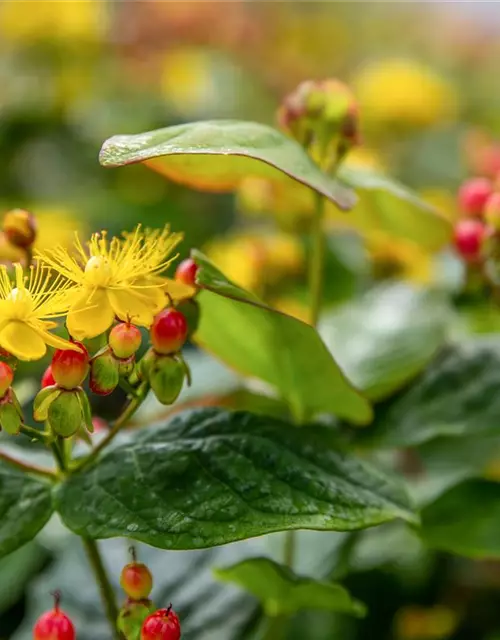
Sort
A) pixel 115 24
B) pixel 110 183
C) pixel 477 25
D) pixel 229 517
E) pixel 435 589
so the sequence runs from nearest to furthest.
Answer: pixel 229 517 → pixel 435 589 → pixel 110 183 → pixel 115 24 → pixel 477 25

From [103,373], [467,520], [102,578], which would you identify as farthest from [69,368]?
[467,520]

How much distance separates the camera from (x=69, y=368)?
1.12 ft

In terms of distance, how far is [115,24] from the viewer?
1.43m

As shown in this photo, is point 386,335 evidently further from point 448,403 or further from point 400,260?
point 400,260

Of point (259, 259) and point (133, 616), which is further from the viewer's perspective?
point (259, 259)

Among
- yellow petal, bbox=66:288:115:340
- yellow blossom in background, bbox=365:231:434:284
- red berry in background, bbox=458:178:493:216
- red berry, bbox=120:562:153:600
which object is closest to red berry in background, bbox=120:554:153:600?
red berry, bbox=120:562:153:600

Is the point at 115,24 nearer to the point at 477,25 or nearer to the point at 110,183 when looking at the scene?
the point at 110,183

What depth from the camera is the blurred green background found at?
0.57m

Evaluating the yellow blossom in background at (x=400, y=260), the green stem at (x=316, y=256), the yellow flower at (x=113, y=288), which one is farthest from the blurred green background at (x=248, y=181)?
the yellow flower at (x=113, y=288)

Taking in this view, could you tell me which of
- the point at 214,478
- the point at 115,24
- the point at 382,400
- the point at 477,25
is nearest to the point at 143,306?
the point at 214,478

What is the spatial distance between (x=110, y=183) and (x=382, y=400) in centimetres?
67

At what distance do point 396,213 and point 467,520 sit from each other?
7.6 inches

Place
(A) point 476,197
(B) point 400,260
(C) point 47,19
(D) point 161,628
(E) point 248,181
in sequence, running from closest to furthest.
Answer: (D) point 161,628 < (A) point 476,197 < (E) point 248,181 < (B) point 400,260 < (C) point 47,19

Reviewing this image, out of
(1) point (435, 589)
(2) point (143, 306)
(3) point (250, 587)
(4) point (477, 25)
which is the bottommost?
(1) point (435, 589)
